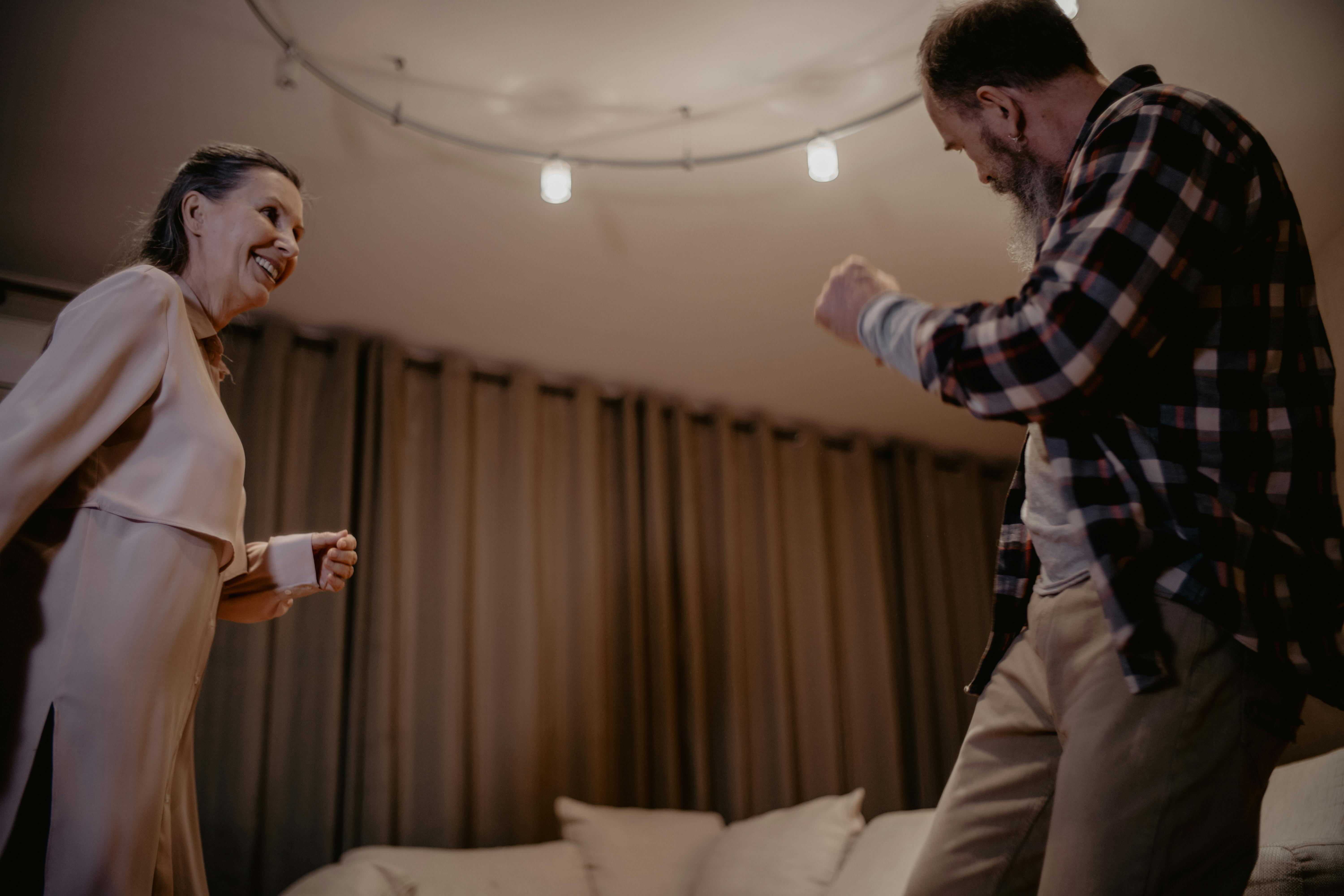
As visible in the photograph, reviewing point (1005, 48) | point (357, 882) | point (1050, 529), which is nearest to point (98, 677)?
point (1050, 529)

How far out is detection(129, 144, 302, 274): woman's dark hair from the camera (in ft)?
4.90

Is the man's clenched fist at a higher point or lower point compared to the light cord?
lower

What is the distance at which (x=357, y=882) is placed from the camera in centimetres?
251

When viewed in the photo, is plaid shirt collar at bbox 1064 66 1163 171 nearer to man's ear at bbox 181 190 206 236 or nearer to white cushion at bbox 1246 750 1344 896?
white cushion at bbox 1246 750 1344 896

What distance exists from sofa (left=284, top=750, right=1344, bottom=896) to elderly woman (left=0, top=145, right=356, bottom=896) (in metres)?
1.39

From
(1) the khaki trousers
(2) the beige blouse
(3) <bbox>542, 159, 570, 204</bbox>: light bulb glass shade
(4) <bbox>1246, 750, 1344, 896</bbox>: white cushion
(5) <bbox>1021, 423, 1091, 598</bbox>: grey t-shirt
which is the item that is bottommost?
(4) <bbox>1246, 750, 1344, 896</bbox>: white cushion

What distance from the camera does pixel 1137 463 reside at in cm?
90

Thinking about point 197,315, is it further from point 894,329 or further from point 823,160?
point 823,160

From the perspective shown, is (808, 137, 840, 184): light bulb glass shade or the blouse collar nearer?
the blouse collar

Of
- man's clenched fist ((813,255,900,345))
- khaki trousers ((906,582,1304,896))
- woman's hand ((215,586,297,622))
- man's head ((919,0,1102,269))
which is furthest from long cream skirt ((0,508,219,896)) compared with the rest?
man's head ((919,0,1102,269))

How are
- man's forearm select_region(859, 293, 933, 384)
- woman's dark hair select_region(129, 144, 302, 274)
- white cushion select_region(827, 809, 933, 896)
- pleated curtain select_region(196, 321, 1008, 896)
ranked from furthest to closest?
pleated curtain select_region(196, 321, 1008, 896), white cushion select_region(827, 809, 933, 896), woman's dark hair select_region(129, 144, 302, 274), man's forearm select_region(859, 293, 933, 384)

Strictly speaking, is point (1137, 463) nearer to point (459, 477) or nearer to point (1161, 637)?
point (1161, 637)

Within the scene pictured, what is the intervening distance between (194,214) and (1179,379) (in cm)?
140

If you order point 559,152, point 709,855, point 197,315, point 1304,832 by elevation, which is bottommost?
point 709,855
